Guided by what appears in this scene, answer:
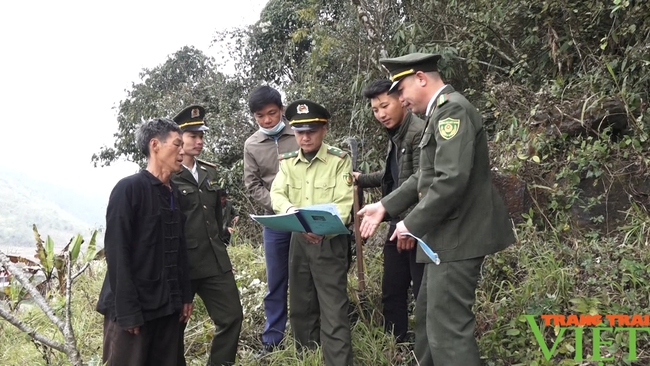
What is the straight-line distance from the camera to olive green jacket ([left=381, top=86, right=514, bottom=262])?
2.61 metres

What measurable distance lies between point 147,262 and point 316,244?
42.7 inches

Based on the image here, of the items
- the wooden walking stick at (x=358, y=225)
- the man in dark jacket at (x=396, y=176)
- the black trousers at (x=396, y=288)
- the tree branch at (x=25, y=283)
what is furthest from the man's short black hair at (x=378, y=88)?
the tree branch at (x=25, y=283)

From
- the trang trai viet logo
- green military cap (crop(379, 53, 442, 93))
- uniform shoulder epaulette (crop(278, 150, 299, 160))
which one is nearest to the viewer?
green military cap (crop(379, 53, 442, 93))

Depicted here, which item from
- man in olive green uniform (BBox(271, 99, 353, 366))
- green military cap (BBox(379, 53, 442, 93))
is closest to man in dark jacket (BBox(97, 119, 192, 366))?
man in olive green uniform (BBox(271, 99, 353, 366))

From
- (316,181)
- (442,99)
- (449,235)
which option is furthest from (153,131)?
(449,235)

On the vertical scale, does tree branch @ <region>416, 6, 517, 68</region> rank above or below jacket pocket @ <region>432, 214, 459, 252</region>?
above

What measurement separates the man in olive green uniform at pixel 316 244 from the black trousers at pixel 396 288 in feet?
1.37

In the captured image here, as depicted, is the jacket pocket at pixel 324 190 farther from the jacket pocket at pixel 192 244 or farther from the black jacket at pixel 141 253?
the black jacket at pixel 141 253

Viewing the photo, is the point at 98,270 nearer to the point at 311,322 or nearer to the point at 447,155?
the point at 311,322

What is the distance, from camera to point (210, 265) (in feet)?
11.5

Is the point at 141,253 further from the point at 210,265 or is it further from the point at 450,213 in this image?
the point at 450,213

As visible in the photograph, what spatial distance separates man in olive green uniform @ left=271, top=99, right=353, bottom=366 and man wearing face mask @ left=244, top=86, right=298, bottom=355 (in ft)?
1.05

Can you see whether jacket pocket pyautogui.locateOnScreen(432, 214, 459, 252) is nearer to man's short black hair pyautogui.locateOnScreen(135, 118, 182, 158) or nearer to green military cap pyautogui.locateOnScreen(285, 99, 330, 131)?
green military cap pyautogui.locateOnScreen(285, 99, 330, 131)

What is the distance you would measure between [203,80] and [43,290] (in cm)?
491
